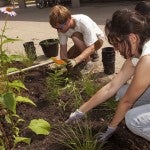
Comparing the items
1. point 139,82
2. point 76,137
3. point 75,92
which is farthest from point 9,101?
point 75,92

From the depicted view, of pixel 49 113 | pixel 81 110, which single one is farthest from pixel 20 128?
pixel 81 110

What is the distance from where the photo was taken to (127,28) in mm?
2326

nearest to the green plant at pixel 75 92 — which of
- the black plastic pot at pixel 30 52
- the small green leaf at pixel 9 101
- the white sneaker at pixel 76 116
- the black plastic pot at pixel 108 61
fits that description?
the white sneaker at pixel 76 116

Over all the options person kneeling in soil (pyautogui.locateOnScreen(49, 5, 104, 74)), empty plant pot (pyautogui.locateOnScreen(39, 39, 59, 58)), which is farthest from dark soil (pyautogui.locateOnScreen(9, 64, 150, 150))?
empty plant pot (pyautogui.locateOnScreen(39, 39, 59, 58))

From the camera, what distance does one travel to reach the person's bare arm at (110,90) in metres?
2.84

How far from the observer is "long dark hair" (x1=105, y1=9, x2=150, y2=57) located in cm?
233

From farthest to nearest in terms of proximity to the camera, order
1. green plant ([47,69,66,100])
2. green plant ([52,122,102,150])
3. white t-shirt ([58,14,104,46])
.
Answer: white t-shirt ([58,14,104,46]) → green plant ([47,69,66,100]) → green plant ([52,122,102,150])

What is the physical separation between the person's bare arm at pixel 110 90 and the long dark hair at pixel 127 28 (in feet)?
1.49

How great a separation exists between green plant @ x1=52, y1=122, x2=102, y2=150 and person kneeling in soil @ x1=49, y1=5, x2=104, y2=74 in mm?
1222

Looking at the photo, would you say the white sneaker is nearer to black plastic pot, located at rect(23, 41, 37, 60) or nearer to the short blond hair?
the short blond hair

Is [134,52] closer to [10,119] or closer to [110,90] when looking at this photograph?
[110,90]

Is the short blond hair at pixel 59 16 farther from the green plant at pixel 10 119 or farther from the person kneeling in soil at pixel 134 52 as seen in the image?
A: the person kneeling in soil at pixel 134 52

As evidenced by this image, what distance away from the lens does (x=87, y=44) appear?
4.32 meters

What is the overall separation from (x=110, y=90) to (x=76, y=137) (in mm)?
514
